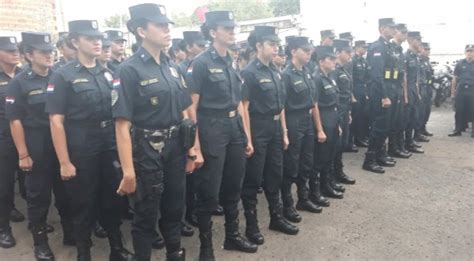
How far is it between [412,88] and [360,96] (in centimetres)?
95

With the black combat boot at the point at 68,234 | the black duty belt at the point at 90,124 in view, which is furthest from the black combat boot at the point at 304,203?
the black combat boot at the point at 68,234

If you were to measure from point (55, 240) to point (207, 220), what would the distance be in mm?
1689

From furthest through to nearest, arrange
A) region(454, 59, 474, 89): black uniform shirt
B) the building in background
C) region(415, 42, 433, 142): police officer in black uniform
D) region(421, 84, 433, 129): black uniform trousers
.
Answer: the building in background < region(454, 59, 474, 89): black uniform shirt < region(421, 84, 433, 129): black uniform trousers < region(415, 42, 433, 142): police officer in black uniform

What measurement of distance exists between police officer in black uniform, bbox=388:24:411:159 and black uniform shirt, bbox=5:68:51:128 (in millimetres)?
4674

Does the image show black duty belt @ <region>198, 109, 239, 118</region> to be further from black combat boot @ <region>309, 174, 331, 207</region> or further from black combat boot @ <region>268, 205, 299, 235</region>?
black combat boot @ <region>309, 174, 331, 207</region>

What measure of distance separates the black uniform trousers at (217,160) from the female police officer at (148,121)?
1.47 feet

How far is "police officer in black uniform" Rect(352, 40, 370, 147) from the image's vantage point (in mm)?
7254

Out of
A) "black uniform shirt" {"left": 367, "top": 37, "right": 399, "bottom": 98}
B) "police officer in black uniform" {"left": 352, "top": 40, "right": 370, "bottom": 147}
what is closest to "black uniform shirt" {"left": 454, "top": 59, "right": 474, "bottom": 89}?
"police officer in black uniform" {"left": 352, "top": 40, "right": 370, "bottom": 147}

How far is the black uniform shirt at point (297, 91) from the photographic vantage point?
4.12 metres

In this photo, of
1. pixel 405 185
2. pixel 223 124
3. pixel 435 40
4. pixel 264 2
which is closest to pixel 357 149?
pixel 405 185

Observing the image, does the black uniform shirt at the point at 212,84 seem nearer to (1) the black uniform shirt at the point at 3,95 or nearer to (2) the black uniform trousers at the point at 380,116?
(1) the black uniform shirt at the point at 3,95

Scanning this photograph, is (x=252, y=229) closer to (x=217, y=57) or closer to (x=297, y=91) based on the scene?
(x=297, y=91)

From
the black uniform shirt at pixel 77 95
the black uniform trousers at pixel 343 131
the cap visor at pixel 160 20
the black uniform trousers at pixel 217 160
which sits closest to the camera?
the cap visor at pixel 160 20

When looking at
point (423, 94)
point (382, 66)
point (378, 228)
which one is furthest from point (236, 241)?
point (423, 94)
